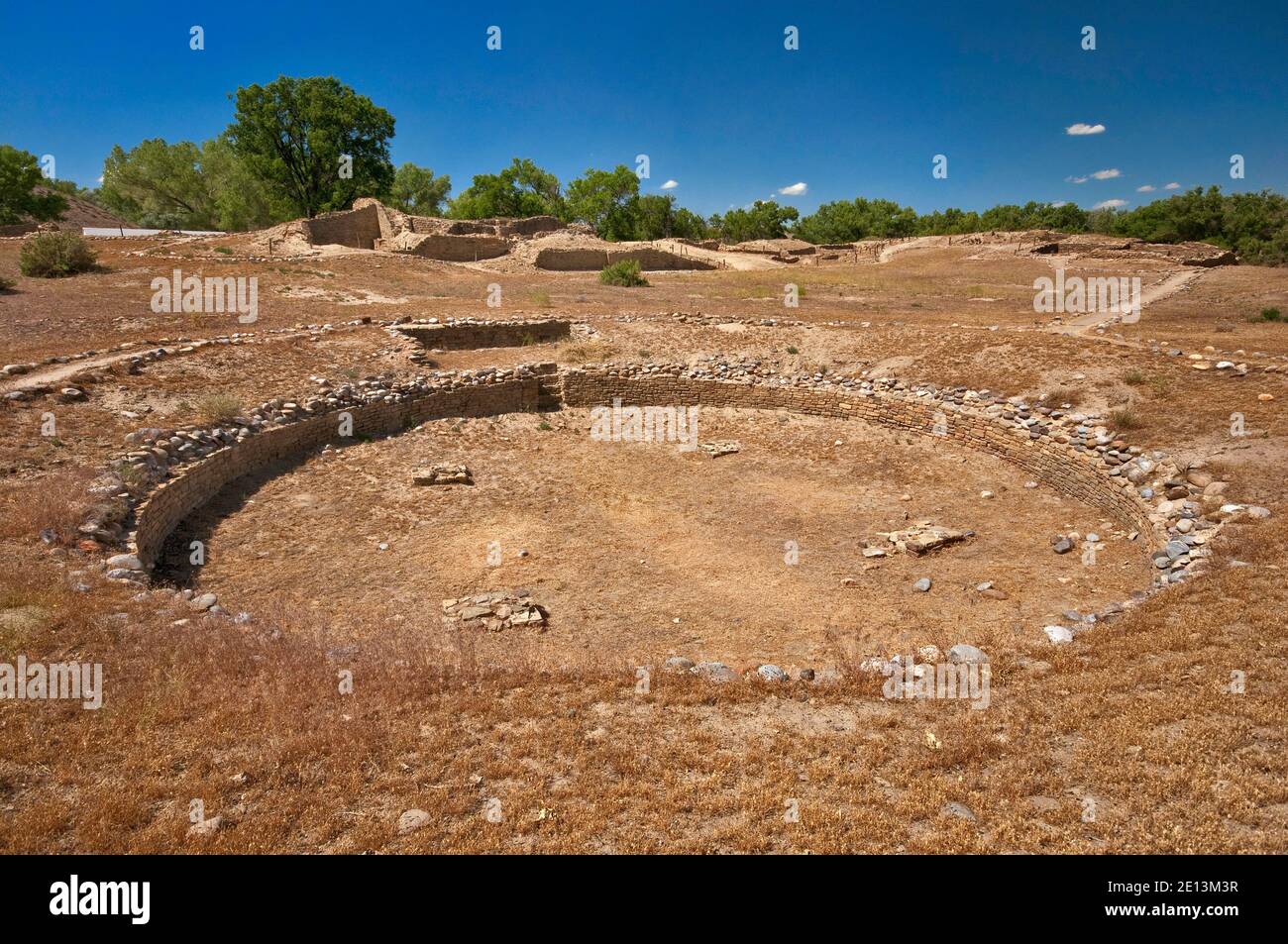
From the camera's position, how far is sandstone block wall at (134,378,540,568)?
9227mm

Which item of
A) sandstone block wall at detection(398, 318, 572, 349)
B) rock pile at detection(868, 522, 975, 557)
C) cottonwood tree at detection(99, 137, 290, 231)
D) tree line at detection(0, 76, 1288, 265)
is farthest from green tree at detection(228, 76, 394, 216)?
rock pile at detection(868, 522, 975, 557)

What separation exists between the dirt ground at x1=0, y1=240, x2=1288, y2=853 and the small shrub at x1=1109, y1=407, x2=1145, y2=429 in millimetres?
591

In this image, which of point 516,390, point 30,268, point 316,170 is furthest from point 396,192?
point 516,390

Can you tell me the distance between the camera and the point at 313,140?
44781mm

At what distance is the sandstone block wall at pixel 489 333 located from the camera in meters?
19.7

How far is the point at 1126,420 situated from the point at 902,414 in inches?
170

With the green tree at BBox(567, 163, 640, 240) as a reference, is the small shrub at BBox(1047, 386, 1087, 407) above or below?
below

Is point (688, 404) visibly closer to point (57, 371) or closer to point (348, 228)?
point (57, 371)

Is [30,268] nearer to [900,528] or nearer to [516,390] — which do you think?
[516,390]

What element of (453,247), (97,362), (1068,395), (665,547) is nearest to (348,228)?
(453,247)

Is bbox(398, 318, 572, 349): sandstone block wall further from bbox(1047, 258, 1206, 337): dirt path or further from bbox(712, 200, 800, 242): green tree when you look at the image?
bbox(712, 200, 800, 242): green tree

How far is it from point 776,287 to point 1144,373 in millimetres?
19623

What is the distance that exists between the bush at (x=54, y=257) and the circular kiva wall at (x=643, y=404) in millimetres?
20097

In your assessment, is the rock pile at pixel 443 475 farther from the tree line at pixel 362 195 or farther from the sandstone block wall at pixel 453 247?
the tree line at pixel 362 195
